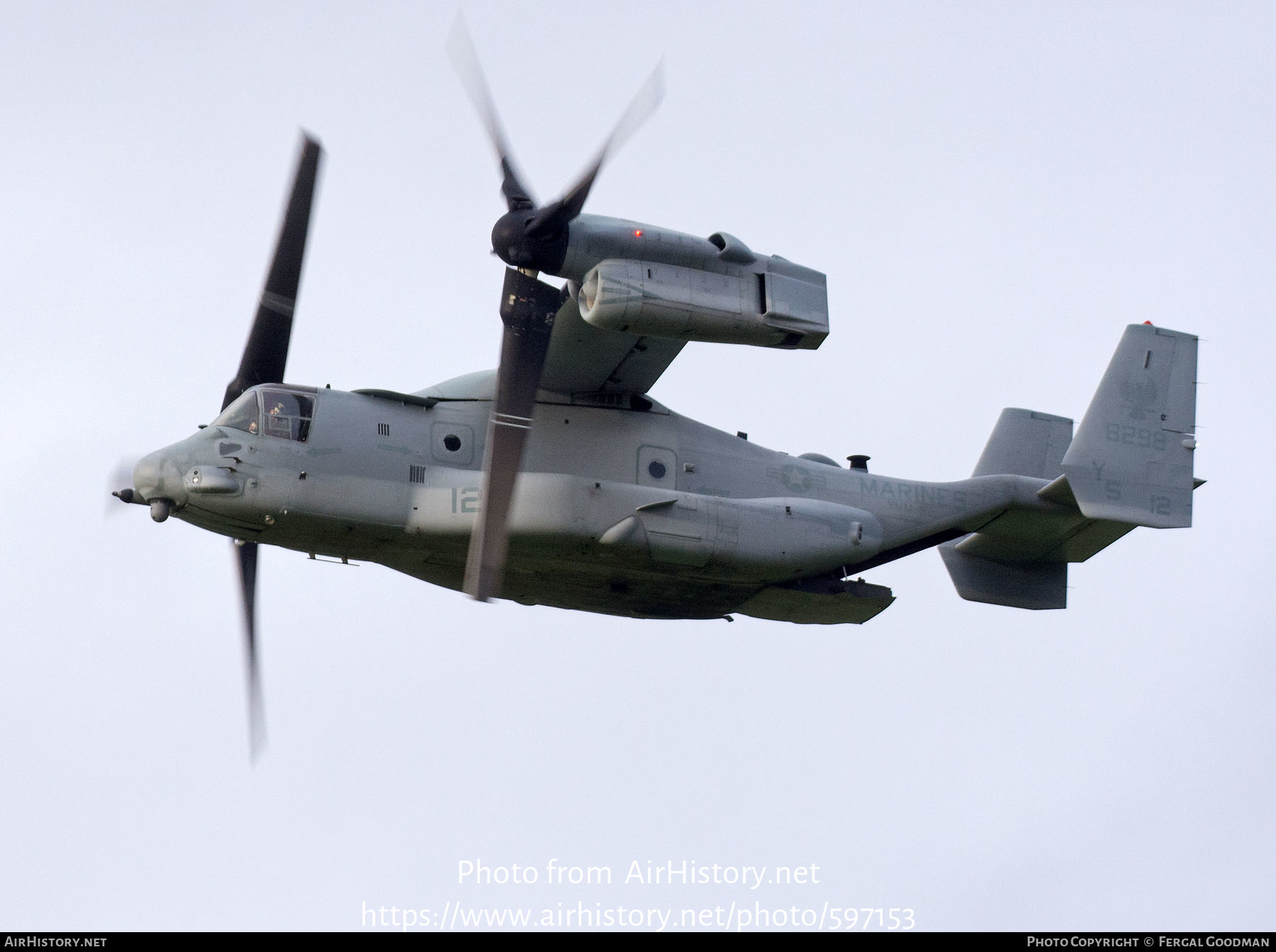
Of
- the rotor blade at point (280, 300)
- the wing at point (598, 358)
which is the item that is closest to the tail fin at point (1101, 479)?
the wing at point (598, 358)

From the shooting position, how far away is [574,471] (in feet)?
68.4

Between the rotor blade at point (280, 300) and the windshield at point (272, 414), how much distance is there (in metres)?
1.33

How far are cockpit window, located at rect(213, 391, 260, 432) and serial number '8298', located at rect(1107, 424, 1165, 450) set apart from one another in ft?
35.0

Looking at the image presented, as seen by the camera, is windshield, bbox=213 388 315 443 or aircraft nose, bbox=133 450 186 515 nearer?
aircraft nose, bbox=133 450 186 515

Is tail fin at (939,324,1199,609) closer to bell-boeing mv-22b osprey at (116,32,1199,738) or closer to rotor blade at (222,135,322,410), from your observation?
bell-boeing mv-22b osprey at (116,32,1199,738)

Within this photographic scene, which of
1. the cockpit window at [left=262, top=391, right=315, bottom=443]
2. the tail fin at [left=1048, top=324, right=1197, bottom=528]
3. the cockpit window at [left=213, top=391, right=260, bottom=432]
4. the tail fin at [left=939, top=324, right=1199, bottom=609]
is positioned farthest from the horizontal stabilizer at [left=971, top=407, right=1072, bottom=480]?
the cockpit window at [left=213, top=391, right=260, bottom=432]

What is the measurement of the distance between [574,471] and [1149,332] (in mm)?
7890

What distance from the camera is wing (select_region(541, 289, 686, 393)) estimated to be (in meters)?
20.6

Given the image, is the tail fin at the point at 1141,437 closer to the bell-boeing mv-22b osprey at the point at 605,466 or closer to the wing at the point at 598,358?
the bell-boeing mv-22b osprey at the point at 605,466

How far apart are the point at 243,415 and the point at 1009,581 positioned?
34.7 feet

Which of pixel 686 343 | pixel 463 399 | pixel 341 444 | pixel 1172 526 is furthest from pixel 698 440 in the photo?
pixel 1172 526

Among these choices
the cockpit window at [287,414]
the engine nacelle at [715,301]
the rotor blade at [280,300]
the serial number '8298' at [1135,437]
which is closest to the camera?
the engine nacelle at [715,301]

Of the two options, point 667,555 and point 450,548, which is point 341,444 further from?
point 667,555

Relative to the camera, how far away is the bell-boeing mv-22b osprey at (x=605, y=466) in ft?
63.9
